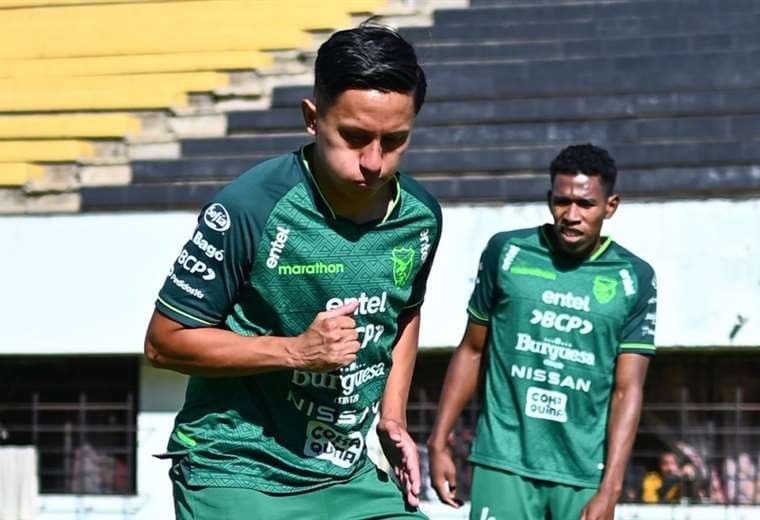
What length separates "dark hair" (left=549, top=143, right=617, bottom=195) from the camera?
6.30 meters

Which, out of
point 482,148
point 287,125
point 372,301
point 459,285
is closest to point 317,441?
point 372,301

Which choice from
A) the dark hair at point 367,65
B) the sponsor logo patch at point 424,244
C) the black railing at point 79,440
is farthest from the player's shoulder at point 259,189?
the black railing at point 79,440

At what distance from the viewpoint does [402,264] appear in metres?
3.74

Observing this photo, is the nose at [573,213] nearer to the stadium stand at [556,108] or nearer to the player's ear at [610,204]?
the player's ear at [610,204]

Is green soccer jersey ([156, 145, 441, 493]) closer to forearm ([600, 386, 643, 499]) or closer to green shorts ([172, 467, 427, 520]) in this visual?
green shorts ([172, 467, 427, 520])

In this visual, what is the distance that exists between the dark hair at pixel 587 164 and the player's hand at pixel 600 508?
123 centimetres

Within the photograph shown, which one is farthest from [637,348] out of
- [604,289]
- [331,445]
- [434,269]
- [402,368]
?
[434,269]

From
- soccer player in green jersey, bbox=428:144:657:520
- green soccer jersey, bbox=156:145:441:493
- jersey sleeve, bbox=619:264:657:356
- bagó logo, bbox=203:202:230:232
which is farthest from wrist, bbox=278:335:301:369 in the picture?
jersey sleeve, bbox=619:264:657:356

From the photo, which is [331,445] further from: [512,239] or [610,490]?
[512,239]

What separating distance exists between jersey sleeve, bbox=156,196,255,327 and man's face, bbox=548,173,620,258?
2.85m

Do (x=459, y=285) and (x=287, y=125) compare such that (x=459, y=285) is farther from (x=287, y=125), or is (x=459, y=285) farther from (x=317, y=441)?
(x=317, y=441)

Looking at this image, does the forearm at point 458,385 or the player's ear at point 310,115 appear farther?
the forearm at point 458,385

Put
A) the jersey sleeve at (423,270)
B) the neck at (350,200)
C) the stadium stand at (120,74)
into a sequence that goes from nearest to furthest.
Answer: the neck at (350,200) → the jersey sleeve at (423,270) → the stadium stand at (120,74)

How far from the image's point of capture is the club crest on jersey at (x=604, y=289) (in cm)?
617
